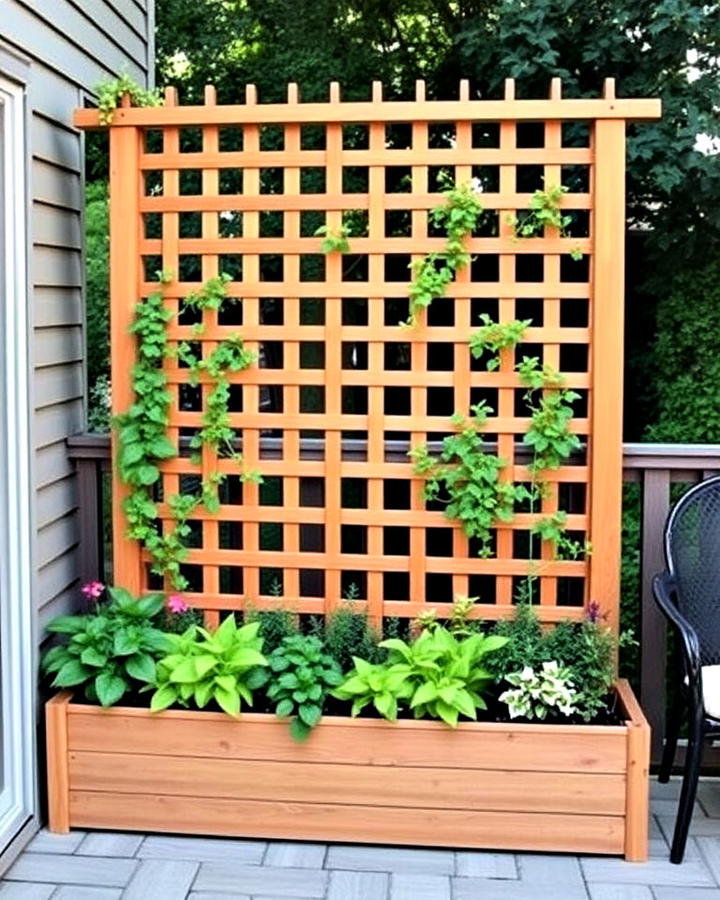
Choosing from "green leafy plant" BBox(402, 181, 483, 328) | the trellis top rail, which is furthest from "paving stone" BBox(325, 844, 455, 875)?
the trellis top rail

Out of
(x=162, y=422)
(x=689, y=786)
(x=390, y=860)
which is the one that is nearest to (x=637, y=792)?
(x=689, y=786)

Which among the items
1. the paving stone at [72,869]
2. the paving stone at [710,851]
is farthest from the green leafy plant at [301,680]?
the paving stone at [710,851]

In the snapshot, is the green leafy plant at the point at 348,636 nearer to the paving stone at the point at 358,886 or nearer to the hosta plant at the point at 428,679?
the hosta plant at the point at 428,679

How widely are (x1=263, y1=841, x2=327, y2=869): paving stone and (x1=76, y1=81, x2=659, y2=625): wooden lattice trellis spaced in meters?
0.64

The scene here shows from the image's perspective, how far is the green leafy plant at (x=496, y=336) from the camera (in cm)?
294

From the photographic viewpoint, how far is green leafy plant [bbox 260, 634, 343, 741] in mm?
2730

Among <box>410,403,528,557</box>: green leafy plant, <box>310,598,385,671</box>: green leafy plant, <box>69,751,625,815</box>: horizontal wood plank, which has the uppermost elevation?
<box>410,403,528,557</box>: green leafy plant

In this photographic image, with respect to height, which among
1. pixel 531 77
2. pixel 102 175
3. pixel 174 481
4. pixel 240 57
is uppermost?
pixel 240 57

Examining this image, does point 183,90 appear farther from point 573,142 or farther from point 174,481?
point 174,481

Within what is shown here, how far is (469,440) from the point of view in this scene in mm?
2969

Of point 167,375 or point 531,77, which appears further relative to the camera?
point 531,77

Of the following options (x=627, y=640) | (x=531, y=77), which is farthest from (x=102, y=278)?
(x=627, y=640)

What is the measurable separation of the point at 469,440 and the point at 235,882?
1256 mm

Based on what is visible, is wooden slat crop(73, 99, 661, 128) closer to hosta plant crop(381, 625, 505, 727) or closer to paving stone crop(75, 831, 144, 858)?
hosta plant crop(381, 625, 505, 727)
